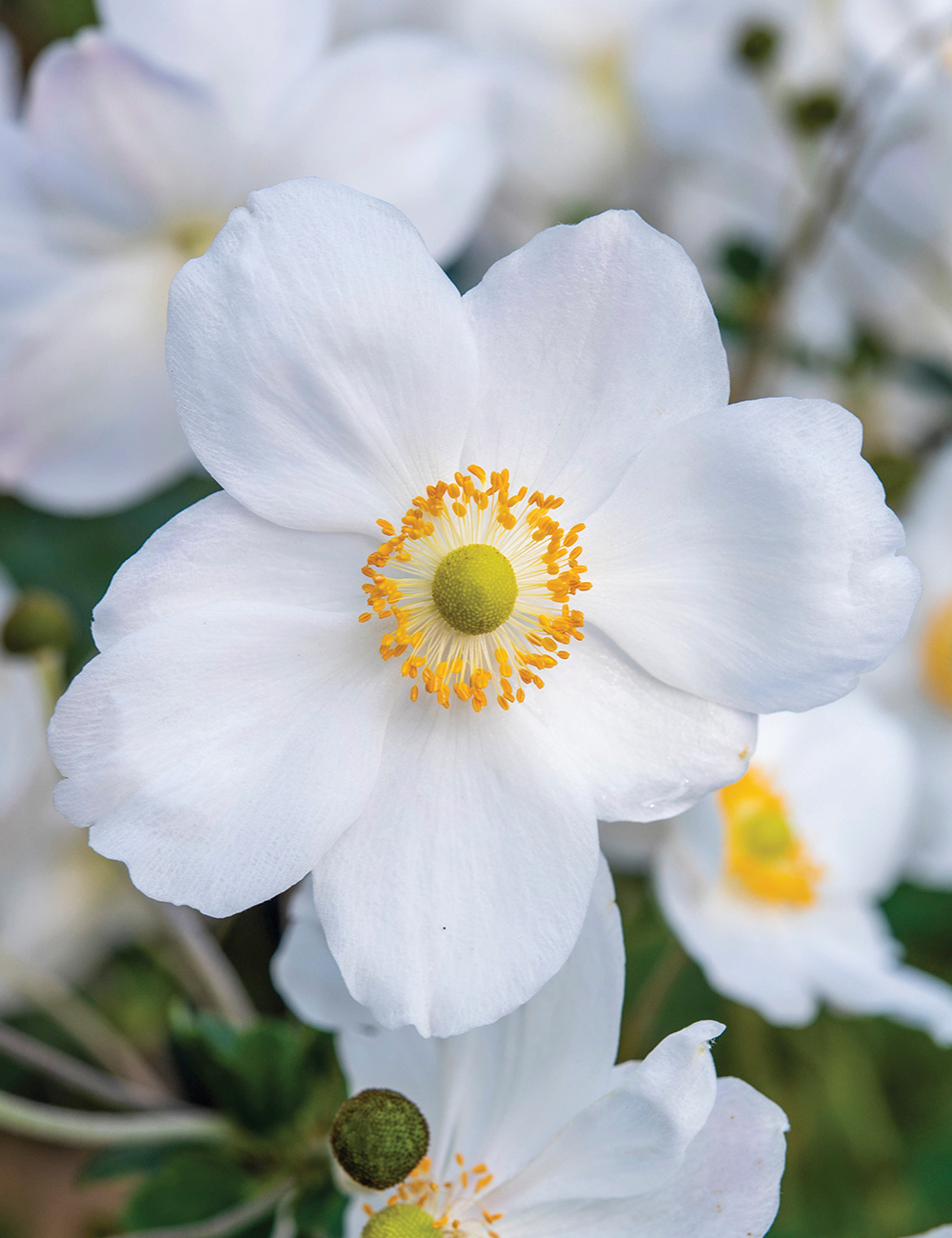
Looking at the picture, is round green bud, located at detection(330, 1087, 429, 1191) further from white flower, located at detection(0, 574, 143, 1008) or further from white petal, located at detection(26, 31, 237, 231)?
white petal, located at detection(26, 31, 237, 231)

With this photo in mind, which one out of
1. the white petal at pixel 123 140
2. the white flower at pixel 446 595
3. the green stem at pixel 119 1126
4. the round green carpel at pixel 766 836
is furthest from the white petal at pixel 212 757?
the round green carpel at pixel 766 836

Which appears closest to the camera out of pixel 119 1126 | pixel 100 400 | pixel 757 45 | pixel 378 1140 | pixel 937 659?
pixel 378 1140

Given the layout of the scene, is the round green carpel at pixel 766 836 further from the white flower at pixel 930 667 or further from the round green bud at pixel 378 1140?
the round green bud at pixel 378 1140

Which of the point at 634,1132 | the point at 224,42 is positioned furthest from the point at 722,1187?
the point at 224,42

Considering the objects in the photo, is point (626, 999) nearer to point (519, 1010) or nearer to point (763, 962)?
point (763, 962)

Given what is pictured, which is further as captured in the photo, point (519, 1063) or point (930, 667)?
point (930, 667)

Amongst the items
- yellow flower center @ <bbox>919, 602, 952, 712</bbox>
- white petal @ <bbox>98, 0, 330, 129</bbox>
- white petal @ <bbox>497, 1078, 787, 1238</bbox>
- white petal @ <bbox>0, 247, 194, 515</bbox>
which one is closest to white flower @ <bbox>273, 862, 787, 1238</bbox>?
white petal @ <bbox>497, 1078, 787, 1238</bbox>

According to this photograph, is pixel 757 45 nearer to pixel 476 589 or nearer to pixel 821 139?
pixel 821 139
